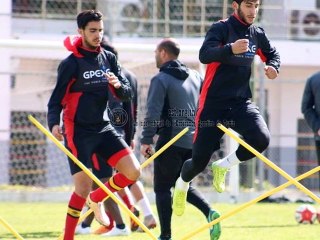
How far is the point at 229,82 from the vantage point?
8.93 m

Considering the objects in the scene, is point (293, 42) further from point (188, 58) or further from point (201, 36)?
point (188, 58)

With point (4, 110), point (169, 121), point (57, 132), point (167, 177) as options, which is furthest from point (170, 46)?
point (4, 110)

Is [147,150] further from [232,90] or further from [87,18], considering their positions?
[87,18]

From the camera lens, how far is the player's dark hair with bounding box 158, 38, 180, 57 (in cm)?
1045

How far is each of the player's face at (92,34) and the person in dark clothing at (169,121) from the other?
1430 millimetres

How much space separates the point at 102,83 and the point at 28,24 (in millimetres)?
13635

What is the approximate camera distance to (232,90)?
8938mm

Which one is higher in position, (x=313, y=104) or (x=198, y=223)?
(x=313, y=104)

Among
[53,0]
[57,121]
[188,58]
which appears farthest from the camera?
[53,0]

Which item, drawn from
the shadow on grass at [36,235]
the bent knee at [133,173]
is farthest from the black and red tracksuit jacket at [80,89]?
the shadow on grass at [36,235]

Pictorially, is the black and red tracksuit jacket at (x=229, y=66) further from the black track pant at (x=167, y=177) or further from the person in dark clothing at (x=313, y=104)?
the person in dark clothing at (x=313, y=104)

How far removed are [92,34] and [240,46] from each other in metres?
1.36

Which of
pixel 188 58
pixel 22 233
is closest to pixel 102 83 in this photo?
pixel 22 233

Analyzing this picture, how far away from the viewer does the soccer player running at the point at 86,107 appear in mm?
8766
